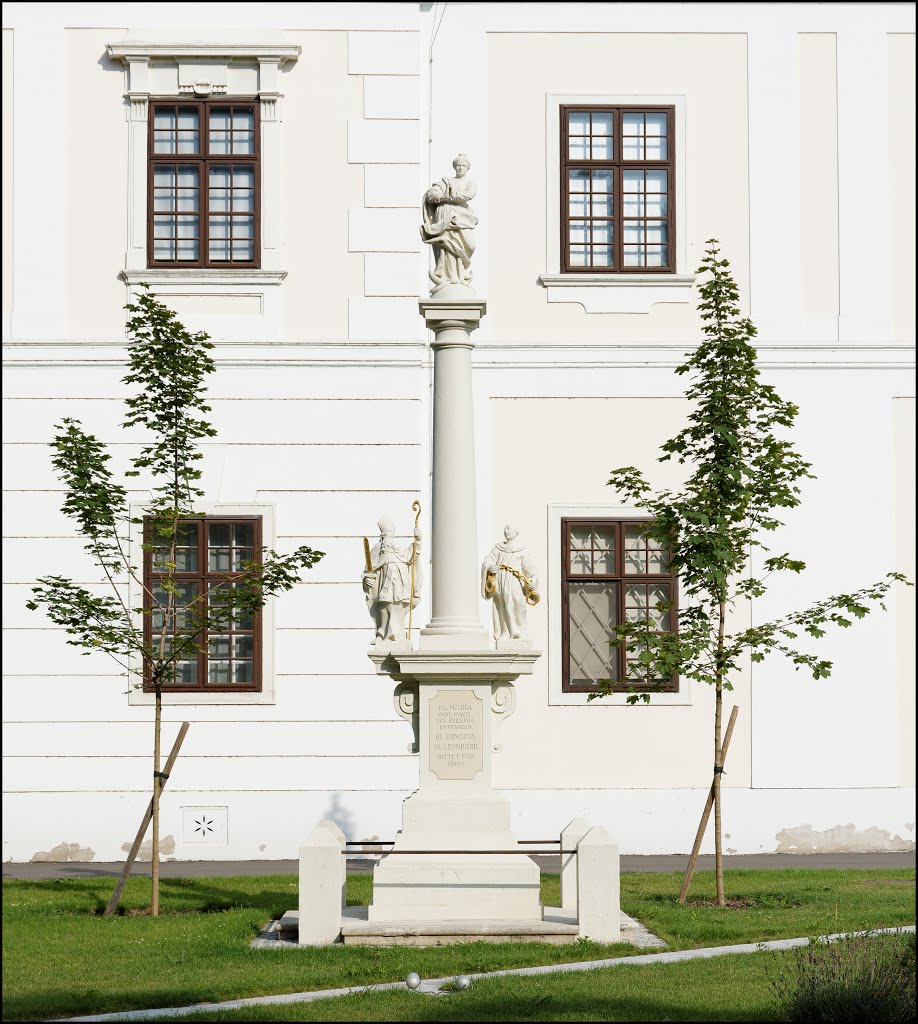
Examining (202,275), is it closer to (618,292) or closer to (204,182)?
(204,182)

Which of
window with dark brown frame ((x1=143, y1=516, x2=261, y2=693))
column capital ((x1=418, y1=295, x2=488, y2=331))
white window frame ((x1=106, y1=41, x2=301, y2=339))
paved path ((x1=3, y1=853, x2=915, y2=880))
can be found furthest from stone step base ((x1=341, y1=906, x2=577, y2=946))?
white window frame ((x1=106, y1=41, x2=301, y2=339))

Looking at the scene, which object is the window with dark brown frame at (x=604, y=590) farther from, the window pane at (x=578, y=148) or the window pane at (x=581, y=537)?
the window pane at (x=578, y=148)

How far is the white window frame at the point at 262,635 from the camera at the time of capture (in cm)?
1688

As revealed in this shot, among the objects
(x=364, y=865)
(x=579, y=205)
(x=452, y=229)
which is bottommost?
(x=364, y=865)

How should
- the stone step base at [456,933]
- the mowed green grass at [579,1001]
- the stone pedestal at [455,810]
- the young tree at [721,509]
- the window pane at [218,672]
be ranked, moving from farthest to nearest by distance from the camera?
the window pane at [218,672] → the young tree at [721,509] → the stone pedestal at [455,810] → the stone step base at [456,933] → the mowed green grass at [579,1001]

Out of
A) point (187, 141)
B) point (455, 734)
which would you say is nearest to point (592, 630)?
point (455, 734)

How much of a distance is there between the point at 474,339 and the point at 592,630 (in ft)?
11.9

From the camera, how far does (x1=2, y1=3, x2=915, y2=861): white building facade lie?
1691 cm

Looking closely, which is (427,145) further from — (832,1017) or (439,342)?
(832,1017)

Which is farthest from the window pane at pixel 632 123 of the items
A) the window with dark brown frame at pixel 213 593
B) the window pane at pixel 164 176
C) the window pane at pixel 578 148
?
the window with dark brown frame at pixel 213 593

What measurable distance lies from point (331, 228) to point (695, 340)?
4.42 metres

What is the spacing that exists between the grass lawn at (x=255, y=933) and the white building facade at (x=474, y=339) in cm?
227

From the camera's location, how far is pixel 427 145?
58.0 ft

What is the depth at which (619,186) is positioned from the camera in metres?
17.9
